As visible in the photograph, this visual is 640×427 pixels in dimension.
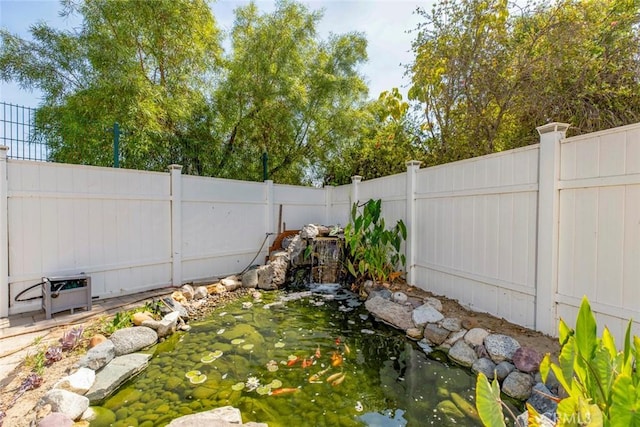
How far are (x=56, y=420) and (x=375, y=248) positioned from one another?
393 cm

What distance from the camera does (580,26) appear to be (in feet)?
12.7

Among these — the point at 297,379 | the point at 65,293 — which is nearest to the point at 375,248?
the point at 297,379

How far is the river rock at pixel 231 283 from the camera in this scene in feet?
16.3

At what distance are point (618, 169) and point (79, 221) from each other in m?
5.57

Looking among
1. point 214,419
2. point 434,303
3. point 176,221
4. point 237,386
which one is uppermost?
point 176,221

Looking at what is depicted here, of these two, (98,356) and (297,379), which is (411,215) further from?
(98,356)

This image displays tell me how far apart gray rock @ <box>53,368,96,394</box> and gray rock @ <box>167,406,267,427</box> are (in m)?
0.84

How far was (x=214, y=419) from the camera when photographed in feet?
6.29

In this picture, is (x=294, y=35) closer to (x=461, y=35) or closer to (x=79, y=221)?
(x=461, y=35)

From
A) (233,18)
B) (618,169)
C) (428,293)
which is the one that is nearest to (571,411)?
(618,169)

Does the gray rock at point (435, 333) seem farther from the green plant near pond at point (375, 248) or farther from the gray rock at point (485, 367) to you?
the green plant near pond at point (375, 248)

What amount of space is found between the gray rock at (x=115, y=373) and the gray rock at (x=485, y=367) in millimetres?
2938

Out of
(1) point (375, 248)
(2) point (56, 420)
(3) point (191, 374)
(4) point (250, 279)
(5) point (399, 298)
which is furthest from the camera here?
(4) point (250, 279)

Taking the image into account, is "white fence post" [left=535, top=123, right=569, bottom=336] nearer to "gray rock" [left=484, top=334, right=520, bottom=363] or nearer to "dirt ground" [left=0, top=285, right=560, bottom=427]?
"dirt ground" [left=0, top=285, right=560, bottom=427]
